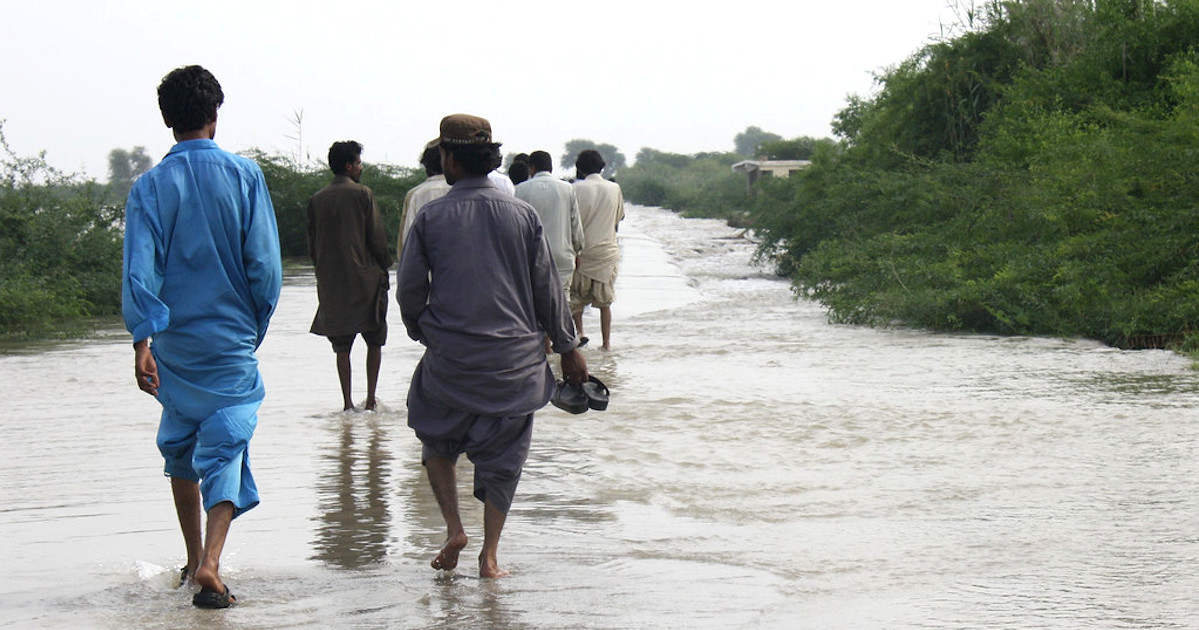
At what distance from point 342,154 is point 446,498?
436 cm

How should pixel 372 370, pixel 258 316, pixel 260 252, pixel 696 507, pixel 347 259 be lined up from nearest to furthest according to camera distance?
pixel 260 252 < pixel 258 316 < pixel 696 507 < pixel 347 259 < pixel 372 370

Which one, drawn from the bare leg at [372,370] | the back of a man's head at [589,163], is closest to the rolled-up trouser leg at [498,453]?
the bare leg at [372,370]

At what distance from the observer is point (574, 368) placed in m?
5.23

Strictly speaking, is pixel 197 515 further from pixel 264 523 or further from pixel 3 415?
pixel 3 415

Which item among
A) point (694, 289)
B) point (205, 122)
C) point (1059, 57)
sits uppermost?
point (1059, 57)

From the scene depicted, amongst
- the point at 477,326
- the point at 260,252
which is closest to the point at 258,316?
the point at 260,252

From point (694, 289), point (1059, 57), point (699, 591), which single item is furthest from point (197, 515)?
point (1059, 57)

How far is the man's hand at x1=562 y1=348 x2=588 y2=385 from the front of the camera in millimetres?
5227

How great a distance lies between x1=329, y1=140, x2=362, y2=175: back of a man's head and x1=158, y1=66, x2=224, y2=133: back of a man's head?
4136mm

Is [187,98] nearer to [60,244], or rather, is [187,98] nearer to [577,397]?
[577,397]

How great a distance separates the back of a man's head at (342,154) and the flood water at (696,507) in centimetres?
160

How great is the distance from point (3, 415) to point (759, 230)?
62.5 ft

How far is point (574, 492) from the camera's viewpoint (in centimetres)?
668

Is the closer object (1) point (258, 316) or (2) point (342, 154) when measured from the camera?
(1) point (258, 316)
